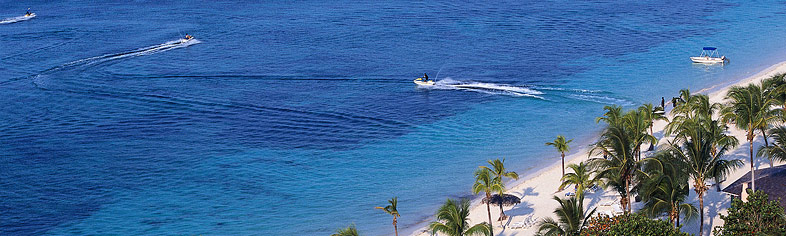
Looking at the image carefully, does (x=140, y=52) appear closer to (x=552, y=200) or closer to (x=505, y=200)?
(x=505, y=200)

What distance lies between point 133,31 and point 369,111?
198 ft

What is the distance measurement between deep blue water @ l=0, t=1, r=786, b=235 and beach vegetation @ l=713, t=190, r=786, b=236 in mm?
21998

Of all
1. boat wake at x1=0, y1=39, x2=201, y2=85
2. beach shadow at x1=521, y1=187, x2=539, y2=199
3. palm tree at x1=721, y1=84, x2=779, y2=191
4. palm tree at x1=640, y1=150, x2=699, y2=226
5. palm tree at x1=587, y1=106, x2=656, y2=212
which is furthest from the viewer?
boat wake at x1=0, y1=39, x2=201, y2=85

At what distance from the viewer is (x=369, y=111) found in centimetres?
7619

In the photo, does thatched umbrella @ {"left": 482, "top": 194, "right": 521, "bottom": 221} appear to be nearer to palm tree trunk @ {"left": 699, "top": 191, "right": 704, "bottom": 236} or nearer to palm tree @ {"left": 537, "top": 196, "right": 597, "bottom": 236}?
palm tree @ {"left": 537, "top": 196, "right": 597, "bottom": 236}

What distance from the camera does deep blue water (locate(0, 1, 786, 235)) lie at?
5547 centimetres

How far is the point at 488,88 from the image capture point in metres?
83.9

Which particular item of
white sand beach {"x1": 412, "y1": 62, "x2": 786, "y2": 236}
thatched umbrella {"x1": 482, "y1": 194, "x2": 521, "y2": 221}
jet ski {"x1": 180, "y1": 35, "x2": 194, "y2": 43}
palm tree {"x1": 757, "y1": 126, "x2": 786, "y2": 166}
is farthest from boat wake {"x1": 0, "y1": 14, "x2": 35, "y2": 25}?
palm tree {"x1": 757, "y1": 126, "x2": 786, "y2": 166}

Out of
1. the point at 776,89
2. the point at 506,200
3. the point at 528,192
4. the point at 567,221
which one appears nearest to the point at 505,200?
the point at 506,200

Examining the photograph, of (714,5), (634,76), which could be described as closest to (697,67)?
(634,76)

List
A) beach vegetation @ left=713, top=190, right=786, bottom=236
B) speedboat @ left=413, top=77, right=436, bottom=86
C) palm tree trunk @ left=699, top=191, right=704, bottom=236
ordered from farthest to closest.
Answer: speedboat @ left=413, top=77, right=436, bottom=86 → palm tree trunk @ left=699, top=191, right=704, bottom=236 → beach vegetation @ left=713, top=190, right=786, bottom=236

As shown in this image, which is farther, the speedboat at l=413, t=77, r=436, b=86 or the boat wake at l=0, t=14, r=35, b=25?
the boat wake at l=0, t=14, r=35, b=25

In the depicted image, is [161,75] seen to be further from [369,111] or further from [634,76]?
[634,76]

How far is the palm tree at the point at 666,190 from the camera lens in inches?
1428
